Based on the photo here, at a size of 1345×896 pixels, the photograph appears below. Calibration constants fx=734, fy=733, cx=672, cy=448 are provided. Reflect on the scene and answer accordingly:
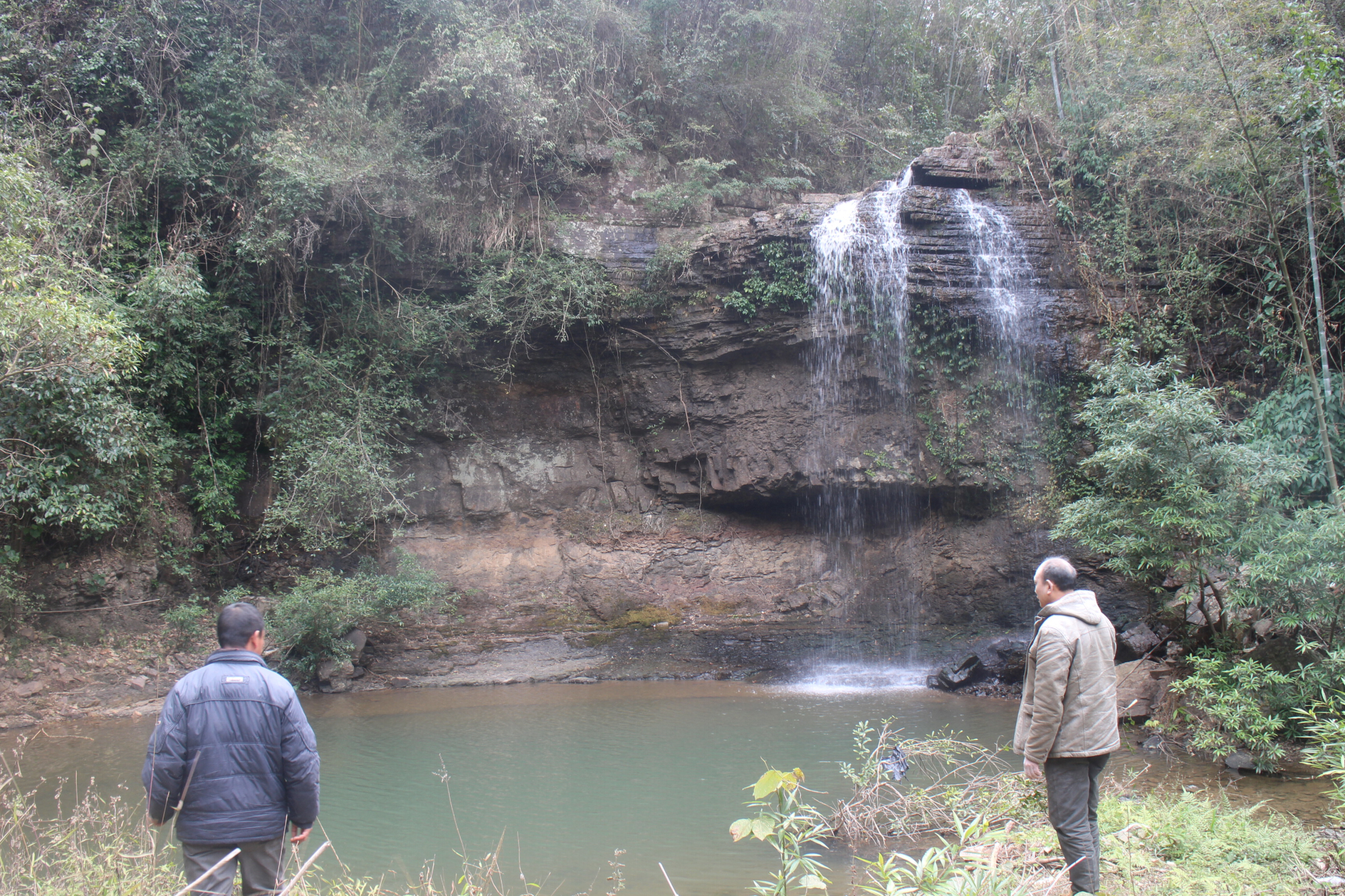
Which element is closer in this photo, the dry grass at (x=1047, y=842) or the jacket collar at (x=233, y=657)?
the dry grass at (x=1047, y=842)

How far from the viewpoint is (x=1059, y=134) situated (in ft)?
39.0

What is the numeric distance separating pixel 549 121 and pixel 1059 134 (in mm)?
8441

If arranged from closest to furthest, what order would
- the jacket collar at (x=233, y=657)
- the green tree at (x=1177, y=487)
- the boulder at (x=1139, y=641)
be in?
the jacket collar at (x=233, y=657) → the green tree at (x=1177, y=487) → the boulder at (x=1139, y=641)

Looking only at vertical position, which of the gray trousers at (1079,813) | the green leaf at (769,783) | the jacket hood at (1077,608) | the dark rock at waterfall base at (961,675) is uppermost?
the jacket hood at (1077,608)

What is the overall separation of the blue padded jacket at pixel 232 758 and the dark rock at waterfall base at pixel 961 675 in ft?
25.9

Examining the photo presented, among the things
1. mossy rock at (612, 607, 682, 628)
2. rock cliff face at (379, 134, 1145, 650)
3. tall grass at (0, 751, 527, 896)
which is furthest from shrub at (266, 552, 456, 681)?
tall grass at (0, 751, 527, 896)

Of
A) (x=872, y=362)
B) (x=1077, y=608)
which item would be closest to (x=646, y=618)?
(x=872, y=362)

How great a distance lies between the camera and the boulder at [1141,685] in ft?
22.4

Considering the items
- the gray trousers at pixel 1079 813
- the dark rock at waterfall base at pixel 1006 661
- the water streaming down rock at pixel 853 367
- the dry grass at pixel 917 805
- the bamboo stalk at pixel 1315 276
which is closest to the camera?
the gray trousers at pixel 1079 813

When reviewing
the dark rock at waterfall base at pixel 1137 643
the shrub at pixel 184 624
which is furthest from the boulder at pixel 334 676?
the dark rock at waterfall base at pixel 1137 643

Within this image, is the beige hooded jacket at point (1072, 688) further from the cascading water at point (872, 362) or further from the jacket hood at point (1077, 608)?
the cascading water at point (872, 362)

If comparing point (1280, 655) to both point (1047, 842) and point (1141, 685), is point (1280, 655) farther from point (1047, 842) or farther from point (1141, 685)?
point (1047, 842)

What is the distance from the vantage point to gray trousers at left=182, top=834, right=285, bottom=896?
2.46 m

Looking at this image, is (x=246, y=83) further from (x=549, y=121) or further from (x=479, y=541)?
(x=479, y=541)
